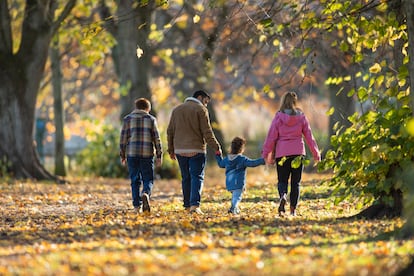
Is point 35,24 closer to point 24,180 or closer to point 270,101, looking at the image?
point 24,180

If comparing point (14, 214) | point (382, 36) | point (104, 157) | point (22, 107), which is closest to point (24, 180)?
point (22, 107)

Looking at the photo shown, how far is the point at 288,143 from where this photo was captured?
480 inches

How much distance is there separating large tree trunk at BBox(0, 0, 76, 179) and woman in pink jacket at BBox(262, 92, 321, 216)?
33.4 feet

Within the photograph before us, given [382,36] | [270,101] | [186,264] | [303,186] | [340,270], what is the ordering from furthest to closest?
1. [270,101]
2. [303,186]
3. [382,36]
4. [186,264]
5. [340,270]

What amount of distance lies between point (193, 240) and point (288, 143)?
3363 millimetres

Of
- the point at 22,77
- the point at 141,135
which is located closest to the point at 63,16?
the point at 22,77

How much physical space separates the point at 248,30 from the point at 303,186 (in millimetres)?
3813

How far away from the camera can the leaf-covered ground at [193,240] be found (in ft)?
23.6

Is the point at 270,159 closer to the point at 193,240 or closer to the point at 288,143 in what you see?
the point at 288,143

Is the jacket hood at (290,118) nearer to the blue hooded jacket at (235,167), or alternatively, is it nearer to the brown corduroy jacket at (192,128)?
the blue hooded jacket at (235,167)

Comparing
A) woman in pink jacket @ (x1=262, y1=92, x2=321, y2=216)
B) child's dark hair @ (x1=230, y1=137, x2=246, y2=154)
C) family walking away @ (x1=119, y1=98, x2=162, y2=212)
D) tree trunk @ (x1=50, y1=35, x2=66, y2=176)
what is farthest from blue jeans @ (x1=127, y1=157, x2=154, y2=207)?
tree trunk @ (x1=50, y1=35, x2=66, y2=176)

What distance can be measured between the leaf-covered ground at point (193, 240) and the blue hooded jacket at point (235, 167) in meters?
0.45

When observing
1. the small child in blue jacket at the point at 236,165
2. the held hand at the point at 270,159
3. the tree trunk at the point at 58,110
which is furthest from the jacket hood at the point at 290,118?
the tree trunk at the point at 58,110

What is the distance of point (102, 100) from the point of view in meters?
56.5
